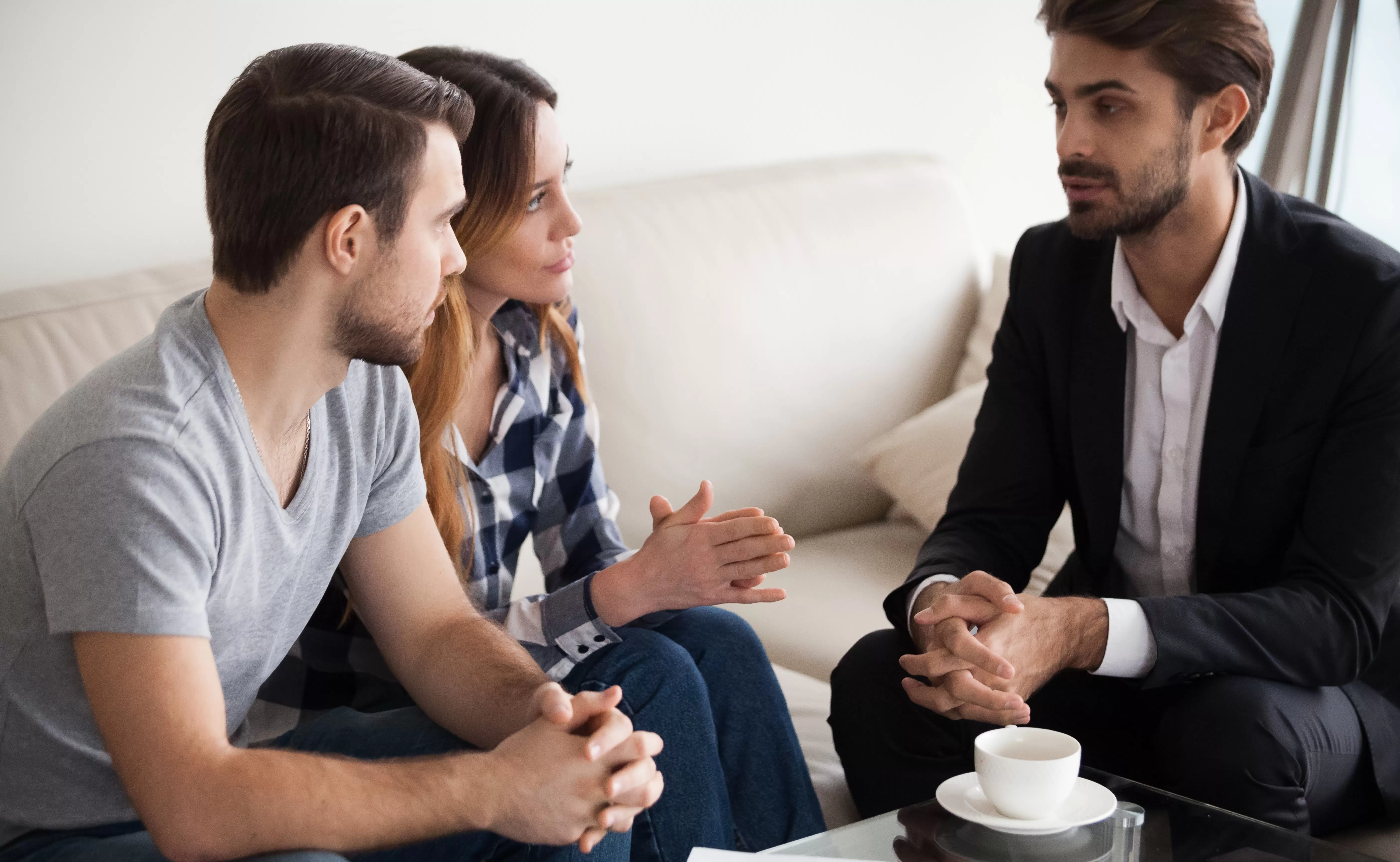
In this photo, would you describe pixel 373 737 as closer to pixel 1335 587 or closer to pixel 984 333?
pixel 1335 587

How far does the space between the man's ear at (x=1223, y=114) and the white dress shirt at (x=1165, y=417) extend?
0.20 feet

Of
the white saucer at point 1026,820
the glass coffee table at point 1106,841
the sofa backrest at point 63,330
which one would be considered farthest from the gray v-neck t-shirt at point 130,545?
the white saucer at point 1026,820

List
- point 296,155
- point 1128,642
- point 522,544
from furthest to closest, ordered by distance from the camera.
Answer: point 522,544 < point 1128,642 < point 296,155

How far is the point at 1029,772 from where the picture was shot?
111cm

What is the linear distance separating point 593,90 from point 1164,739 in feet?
4.81

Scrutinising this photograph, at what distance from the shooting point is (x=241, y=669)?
3.90 feet

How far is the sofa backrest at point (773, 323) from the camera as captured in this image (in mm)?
2076

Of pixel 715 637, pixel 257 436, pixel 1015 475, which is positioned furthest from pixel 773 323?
pixel 257 436

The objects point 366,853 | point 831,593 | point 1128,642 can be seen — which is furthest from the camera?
point 831,593

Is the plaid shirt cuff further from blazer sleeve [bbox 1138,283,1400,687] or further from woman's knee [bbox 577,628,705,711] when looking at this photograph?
blazer sleeve [bbox 1138,283,1400,687]

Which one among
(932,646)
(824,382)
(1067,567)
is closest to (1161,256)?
(1067,567)

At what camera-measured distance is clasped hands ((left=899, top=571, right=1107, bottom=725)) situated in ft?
4.45

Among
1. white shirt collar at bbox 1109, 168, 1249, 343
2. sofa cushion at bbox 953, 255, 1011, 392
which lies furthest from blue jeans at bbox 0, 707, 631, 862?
sofa cushion at bbox 953, 255, 1011, 392

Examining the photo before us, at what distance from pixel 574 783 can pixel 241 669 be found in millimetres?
354
